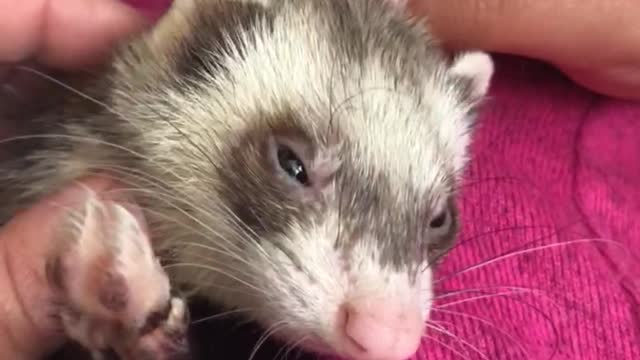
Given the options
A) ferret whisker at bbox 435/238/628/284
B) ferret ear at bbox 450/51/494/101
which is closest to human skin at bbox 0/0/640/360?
ferret ear at bbox 450/51/494/101

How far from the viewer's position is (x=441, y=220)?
2.81ft

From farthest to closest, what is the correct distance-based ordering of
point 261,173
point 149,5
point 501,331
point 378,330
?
point 149,5 → point 501,331 → point 261,173 → point 378,330

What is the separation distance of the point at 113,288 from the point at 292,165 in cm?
17

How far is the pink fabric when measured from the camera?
91cm

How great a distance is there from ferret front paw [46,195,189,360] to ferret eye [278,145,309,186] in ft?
0.41

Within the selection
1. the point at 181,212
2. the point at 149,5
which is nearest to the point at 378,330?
the point at 181,212

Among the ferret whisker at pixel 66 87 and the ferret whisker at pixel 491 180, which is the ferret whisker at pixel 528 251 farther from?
the ferret whisker at pixel 66 87

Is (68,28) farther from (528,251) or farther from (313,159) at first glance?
(528,251)

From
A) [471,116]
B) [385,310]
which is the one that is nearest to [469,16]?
[471,116]

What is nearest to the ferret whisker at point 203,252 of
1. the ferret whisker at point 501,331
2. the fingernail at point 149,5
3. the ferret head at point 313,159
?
the ferret head at point 313,159

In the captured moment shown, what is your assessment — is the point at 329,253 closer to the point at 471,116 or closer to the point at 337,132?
the point at 337,132

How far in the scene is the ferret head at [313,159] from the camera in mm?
703

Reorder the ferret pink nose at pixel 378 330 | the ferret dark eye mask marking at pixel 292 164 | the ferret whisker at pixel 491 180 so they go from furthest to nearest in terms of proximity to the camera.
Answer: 1. the ferret whisker at pixel 491 180
2. the ferret dark eye mask marking at pixel 292 164
3. the ferret pink nose at pixel 378 330

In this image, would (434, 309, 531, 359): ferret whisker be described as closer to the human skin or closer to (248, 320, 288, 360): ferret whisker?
(248, 320, 288, 360): ferret whisker
